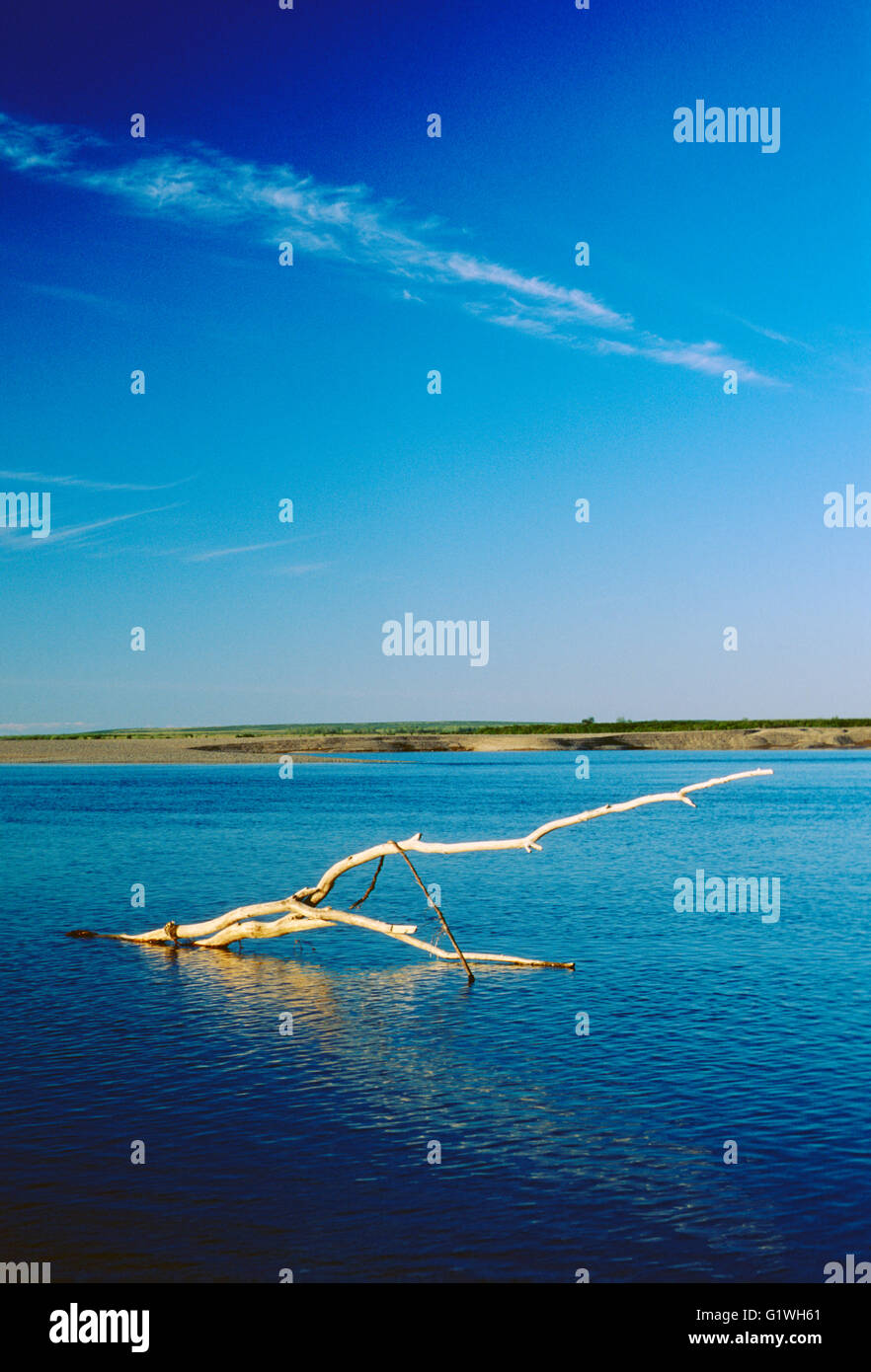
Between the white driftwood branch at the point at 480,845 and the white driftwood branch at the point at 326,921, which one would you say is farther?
the white driftwood branch at the point at 326,921

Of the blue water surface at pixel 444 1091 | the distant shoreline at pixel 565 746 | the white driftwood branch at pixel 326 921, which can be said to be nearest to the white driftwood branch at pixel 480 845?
the white driftwood branch at pixel 326 921

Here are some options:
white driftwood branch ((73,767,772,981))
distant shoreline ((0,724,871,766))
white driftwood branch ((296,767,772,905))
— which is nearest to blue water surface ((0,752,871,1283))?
white driftwood branch ((73,767,772,981))

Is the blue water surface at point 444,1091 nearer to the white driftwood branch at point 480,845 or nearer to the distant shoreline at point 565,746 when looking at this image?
the white driftwood branch at point 480,845

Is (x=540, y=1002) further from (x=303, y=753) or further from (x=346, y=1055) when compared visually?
(x=303, y=753)

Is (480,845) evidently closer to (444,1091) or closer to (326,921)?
(326,921)

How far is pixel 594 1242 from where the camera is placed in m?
10.6

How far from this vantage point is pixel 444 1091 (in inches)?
598

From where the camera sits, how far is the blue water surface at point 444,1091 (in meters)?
10.7

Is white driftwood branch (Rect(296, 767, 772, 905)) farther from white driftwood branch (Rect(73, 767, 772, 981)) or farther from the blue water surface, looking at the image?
the blue water surface

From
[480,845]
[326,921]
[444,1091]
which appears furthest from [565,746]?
[444,1091]

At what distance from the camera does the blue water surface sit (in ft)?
35.2

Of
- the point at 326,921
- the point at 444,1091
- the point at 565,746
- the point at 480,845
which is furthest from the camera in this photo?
the point at 565,746
